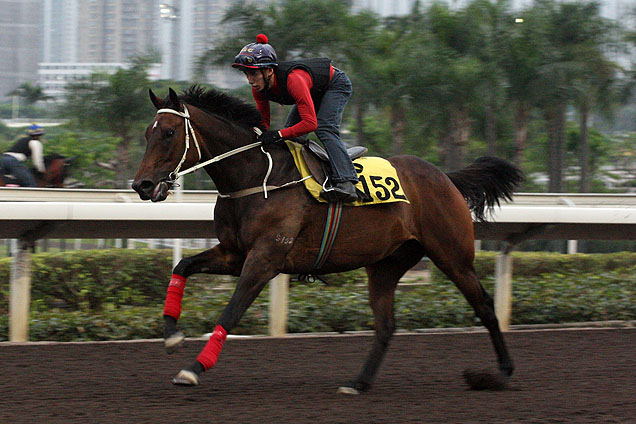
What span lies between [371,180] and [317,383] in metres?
1.23

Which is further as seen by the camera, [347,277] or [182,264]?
[347,277]

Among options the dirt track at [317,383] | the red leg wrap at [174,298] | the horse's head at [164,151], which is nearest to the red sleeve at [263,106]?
the horse's head at [164,151]

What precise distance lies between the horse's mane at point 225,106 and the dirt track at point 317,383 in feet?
4.92

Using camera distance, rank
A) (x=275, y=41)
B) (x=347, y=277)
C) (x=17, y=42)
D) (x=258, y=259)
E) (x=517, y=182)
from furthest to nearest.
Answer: (x=17, y=42) → (x=275, y=41) → (x=347, y=277) → (x=517, y=182) → (x=258, y=259)

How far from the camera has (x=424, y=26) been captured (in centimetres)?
1620

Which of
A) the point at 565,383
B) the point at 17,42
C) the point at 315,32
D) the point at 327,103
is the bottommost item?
the point at 565,383

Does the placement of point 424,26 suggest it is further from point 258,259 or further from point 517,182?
point 258,259

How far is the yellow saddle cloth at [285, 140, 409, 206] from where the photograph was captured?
15.1 ft

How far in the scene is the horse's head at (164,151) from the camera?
4125 millimetres

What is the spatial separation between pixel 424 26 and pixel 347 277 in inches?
363

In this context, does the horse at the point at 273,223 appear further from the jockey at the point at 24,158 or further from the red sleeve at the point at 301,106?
the jockey at the point at 24,158

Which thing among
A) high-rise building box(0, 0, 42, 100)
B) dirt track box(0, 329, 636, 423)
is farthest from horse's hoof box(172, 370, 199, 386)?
high-rise building box(0, 0, 42, 100)

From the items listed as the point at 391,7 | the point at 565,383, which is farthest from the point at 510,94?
the point at 565,383

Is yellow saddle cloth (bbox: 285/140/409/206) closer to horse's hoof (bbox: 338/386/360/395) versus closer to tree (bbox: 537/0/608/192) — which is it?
horse's hoof (bbox: 338/386/360/395)
